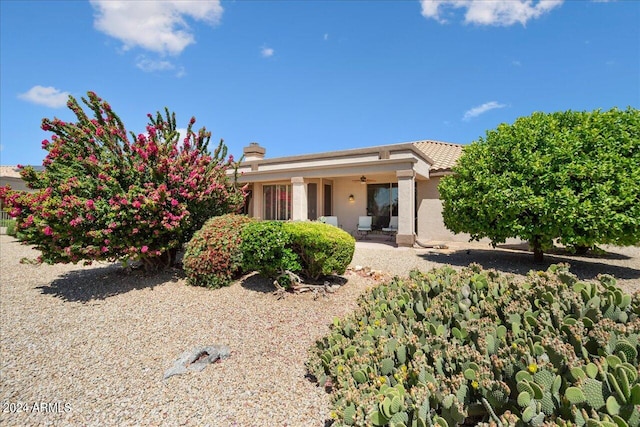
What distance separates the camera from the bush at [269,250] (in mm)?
6344

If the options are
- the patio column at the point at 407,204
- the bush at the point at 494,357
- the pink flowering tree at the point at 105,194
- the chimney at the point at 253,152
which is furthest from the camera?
the chimney at the point at 253,152

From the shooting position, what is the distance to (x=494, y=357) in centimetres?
204

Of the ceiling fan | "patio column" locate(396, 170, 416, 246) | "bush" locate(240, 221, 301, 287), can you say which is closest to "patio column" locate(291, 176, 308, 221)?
the ceiling fan

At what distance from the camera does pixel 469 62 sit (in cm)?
1209

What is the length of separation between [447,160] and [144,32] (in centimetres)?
1457

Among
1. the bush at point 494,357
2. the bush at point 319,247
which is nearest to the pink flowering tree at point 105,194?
the bush at point 319,247

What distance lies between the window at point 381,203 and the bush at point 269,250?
34.2 ft

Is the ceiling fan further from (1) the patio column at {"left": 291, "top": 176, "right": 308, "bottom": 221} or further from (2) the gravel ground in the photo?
(2) the gravel ground

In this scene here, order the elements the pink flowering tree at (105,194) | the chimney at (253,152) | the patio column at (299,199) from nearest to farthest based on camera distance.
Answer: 1. the pink flowering tree at (105,194)
2. the patio column at (299,199)
3. the chimney at (253,152)

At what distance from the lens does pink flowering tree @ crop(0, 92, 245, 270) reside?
656 centimetres

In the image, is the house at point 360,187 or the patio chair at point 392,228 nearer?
the house at point 360,187

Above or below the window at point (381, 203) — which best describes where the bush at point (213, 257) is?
below

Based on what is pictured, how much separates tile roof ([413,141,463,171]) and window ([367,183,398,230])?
2.42m

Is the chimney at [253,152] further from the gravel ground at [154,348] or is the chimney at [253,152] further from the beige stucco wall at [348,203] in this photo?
the gravel ground at [154,348]
